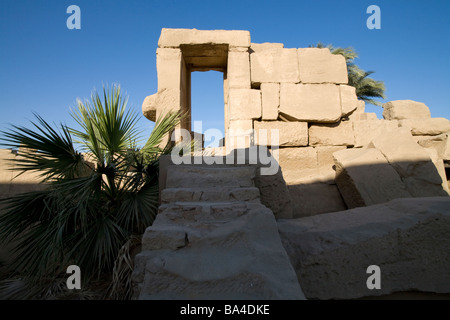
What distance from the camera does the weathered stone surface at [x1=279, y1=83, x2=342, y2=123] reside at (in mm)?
5074

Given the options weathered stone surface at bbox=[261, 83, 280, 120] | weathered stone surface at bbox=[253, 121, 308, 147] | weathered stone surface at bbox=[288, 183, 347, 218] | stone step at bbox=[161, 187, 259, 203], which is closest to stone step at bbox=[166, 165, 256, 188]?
stone step at bbox=[161, 187, 259, 203]

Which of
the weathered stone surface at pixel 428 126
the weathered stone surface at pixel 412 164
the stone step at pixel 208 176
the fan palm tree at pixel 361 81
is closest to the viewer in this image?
the stone step at pixel 208 176

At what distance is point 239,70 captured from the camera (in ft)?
16.8

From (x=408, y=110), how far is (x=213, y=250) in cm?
758

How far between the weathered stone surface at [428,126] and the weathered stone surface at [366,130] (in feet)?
3.32

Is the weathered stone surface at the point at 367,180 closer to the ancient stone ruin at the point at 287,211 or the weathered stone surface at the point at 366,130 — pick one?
the ancient stone ruin at the point at 287,211

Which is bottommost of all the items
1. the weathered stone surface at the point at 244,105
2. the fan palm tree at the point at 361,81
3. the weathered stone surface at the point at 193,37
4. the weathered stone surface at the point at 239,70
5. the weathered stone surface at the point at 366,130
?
the weathered stone surface at the point at 366,130

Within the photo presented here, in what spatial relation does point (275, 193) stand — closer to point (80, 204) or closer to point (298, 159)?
point (80, 204)

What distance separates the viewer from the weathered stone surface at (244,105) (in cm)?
504

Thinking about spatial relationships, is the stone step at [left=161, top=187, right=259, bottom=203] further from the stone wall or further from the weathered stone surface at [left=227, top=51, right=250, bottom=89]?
the weathered stone surface at [left=227, top=51, right=250, bottom=89]

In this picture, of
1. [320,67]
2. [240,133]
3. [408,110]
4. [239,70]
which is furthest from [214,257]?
[408,110]

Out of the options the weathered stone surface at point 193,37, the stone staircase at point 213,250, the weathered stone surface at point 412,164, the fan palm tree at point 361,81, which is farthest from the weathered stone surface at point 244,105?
the fan palm tree at point 361,81

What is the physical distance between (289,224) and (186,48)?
4256 mm
